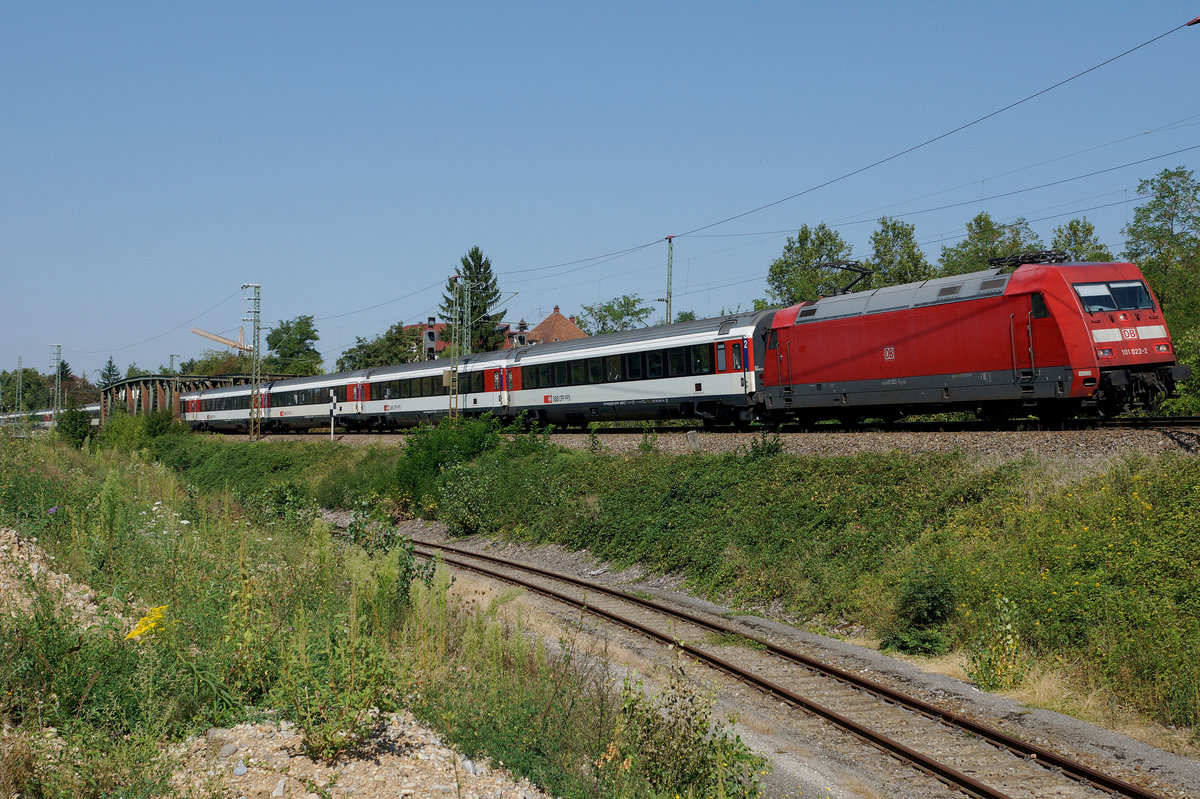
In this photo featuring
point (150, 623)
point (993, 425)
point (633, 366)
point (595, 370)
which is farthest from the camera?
point (595, 370)

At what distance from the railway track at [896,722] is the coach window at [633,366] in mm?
15446

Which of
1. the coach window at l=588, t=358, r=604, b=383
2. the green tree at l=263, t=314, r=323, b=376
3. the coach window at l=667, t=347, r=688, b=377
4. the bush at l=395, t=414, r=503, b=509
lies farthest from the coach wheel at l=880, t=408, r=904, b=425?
the green tree at l=263, t=314, r=323, b=376

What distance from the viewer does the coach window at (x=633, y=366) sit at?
97.5 feet

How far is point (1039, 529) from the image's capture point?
13.0 m

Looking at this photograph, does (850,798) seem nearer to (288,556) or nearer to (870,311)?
(288,556)

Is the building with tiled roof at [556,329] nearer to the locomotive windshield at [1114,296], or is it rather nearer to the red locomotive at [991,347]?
the red locomotive at [991,347]

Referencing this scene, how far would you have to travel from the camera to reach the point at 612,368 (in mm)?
30891

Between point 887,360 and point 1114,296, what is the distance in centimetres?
519

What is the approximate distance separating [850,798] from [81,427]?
4692 centimetres

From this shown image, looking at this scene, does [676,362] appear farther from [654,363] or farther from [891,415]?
[891,415]

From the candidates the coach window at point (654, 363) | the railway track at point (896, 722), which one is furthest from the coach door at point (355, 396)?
the railway track at point (896, 722)

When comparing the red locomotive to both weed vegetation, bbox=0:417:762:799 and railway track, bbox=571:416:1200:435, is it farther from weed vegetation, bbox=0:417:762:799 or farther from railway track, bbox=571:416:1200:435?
weed vegetation, bbox=0:417:762:799

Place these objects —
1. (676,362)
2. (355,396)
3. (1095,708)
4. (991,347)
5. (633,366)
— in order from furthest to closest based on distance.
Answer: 1. (355,396)
2. (633,366)
3. (676,362)
4. (991,347)
5. (1095,708)

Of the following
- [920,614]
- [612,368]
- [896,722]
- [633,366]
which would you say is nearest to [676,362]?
[633,366]
